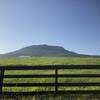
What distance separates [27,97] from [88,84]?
3.19 m

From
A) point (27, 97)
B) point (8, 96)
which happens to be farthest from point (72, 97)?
point (8, 96)

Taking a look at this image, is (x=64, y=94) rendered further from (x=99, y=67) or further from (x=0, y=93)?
(x=0, y=93)

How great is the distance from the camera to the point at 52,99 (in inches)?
508

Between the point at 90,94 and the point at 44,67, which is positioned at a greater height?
the point at 44,67

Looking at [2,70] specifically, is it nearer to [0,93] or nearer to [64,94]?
[0,93]

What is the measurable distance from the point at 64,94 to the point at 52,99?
51.1 inches

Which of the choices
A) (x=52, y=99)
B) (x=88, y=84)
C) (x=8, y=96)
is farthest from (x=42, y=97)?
(x=88, y=84)

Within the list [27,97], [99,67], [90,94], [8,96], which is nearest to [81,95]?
[90,94]

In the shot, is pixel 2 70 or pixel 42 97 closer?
pixel 42 97

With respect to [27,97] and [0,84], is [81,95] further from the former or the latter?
[0,84]

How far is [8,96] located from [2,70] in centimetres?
145

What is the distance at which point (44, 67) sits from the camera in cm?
1437

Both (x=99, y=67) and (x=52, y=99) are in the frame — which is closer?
(x=52, y=99)

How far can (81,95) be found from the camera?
14.1m
